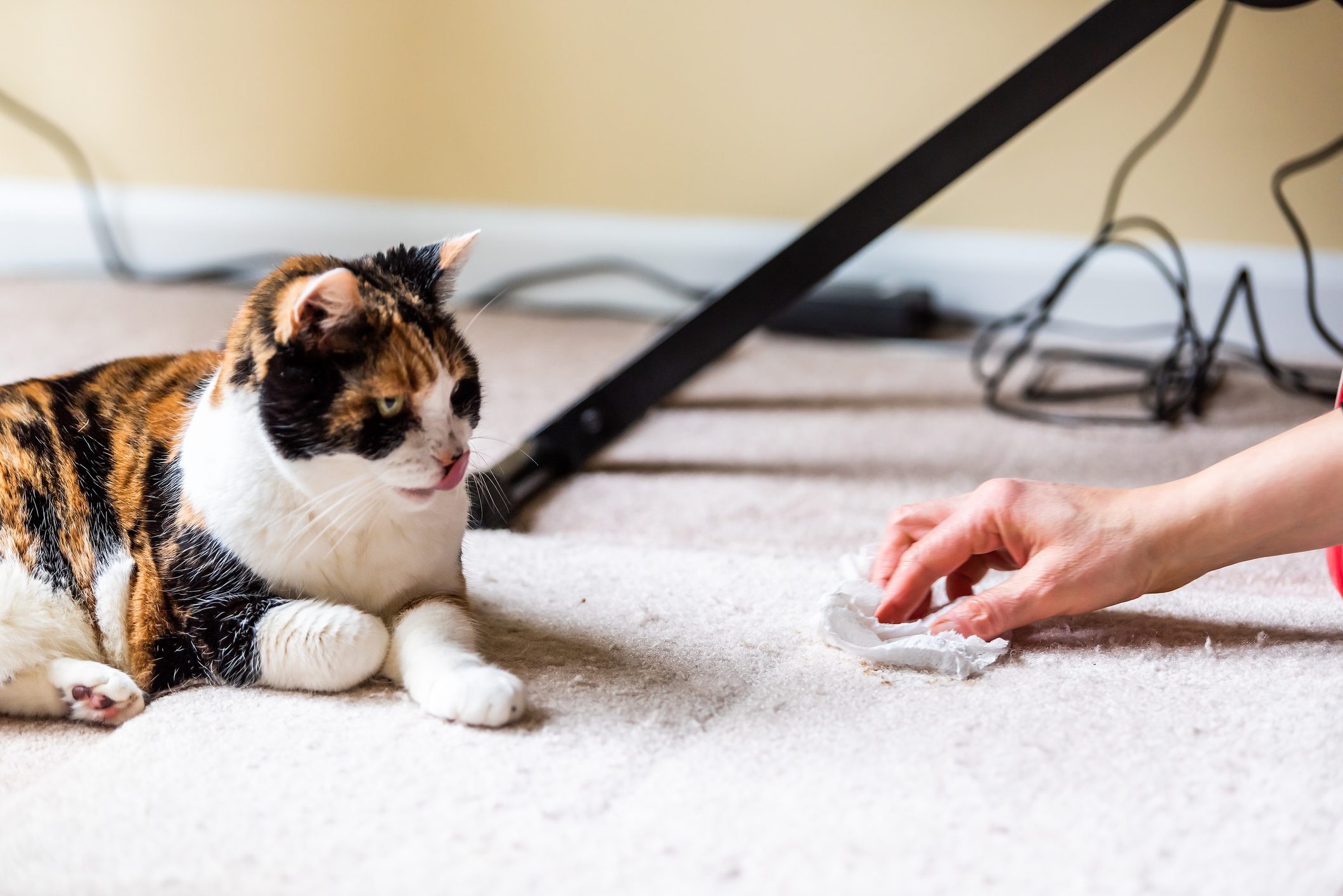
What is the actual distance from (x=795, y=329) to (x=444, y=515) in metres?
1.23

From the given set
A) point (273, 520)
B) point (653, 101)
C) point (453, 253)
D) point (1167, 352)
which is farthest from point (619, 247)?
point (273, 520)

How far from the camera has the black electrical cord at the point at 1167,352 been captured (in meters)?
1.59

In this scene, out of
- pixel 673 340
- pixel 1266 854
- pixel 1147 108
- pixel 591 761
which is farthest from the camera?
pixel 1147 108

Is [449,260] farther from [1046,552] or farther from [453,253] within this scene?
[1046,552]

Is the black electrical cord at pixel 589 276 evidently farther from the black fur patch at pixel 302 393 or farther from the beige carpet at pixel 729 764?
the black fur patch at pixel 302 393

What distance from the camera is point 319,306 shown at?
0.72 meters

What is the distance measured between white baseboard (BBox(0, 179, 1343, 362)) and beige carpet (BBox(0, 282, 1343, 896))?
0.84m

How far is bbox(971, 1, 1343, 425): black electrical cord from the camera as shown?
159cm

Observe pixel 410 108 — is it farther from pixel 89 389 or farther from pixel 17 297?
pixel 89 389

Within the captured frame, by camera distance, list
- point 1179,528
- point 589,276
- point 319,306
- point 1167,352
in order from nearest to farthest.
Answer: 1. point 319,306
2. point 1179,528
3. point 1167,352
4. point 589,276

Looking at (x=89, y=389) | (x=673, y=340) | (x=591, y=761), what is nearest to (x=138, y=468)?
(x=89, y=389)

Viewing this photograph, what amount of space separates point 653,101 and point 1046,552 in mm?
1390

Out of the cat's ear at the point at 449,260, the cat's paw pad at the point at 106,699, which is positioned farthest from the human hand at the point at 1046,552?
the cat's paw pad at the point at 106,699

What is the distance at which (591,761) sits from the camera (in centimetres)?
75
